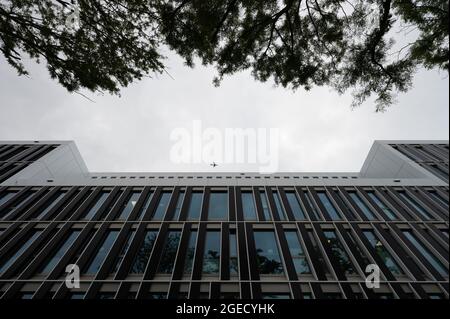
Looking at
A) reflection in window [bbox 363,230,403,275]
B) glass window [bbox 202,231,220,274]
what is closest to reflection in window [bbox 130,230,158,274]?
glass window [bbox 202,231,220,274]

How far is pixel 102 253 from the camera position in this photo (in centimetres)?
1081

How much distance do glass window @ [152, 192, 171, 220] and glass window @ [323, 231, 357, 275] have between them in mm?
9932

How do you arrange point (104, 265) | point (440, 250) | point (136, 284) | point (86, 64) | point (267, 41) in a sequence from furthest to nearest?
point (104, 265), point (136, 284), point (267, 41), point (86, 64), point (440, 250)

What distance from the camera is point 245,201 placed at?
1428 cm

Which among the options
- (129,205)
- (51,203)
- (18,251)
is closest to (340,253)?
(129,205)

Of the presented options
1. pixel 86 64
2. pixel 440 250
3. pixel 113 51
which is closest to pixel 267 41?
pixel 113 51

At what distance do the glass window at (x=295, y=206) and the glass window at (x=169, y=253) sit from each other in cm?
733

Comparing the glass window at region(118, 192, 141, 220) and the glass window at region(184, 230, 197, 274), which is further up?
the glass window at region(118, 192, 141, 220)

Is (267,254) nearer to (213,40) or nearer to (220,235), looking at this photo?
(220,235)

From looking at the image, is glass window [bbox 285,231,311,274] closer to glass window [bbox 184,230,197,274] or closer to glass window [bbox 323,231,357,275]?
glass window [bbox 323,231,357,275]

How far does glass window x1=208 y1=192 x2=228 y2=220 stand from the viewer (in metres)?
13.0

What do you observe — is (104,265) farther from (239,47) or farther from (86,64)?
(239,47)

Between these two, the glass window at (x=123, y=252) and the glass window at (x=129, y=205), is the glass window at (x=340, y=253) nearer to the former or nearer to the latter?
the glass window at (x=123, y=252)
